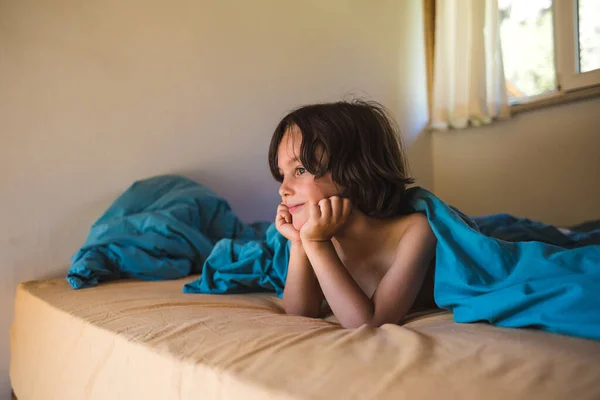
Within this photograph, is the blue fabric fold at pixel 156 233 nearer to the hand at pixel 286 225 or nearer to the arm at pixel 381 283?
the hand at pixel 286 225

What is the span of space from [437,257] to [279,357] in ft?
1.29

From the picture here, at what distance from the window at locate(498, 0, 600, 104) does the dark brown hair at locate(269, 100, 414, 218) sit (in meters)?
1.49

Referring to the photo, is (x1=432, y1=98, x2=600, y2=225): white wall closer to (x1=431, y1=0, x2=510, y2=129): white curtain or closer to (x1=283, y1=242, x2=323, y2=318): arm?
(x1=431, y1=0, x2=510, y2=129): white curtain

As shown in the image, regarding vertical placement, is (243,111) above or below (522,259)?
above

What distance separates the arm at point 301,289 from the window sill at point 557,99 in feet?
5.45

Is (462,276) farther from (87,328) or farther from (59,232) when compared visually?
(59,232)

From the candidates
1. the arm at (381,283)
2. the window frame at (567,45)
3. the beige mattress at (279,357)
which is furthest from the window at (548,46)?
the beige mattress at (279,357)

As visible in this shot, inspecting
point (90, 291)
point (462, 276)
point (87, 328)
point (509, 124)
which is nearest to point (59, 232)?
point (90, 291)

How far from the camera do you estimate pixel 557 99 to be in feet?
6.62

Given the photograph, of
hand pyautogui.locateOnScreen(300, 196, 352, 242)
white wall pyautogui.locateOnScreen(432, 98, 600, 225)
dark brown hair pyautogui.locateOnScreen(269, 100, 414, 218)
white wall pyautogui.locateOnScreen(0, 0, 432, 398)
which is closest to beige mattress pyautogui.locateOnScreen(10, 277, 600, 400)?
hand pyautogui.locateOnScreen(300, 196, 352, 242)

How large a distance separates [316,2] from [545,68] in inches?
43.3

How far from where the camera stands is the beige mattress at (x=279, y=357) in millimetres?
402

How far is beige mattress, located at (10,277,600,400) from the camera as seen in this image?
0.40m

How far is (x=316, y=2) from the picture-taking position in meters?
2.09
